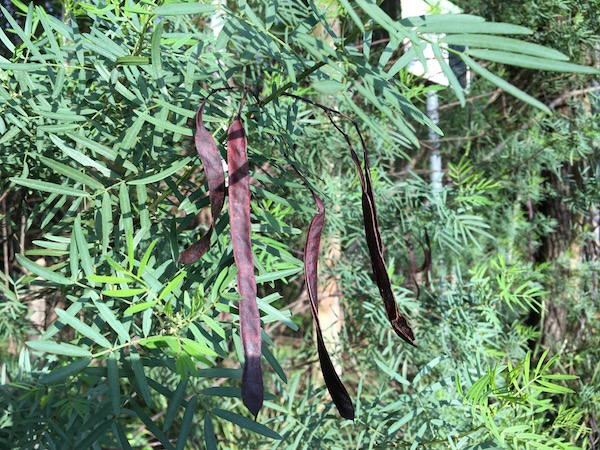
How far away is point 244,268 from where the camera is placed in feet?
0.81

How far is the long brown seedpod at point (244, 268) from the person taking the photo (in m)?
0.24

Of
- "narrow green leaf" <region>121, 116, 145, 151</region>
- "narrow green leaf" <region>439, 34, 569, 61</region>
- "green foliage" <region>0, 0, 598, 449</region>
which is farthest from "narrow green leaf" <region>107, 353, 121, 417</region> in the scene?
"narrow green leaf" <region>439, 34, 569, 61</region>

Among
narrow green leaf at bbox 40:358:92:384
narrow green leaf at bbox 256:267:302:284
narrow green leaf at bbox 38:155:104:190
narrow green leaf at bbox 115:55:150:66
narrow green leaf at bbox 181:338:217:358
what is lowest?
narrow green leaf at bbox 40:358:92:384

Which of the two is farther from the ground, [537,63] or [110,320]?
[537,63]

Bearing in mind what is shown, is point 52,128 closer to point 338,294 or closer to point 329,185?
point 329,185

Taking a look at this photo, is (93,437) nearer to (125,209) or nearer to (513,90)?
(125,209)

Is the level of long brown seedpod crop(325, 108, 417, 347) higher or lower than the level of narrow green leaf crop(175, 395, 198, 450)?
higher

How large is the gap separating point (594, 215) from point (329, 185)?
0.86 metres

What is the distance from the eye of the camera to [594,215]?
52.0 inches

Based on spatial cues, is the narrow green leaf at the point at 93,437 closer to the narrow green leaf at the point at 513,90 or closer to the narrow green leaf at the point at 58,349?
the narrow green leaf at the point at 58,349

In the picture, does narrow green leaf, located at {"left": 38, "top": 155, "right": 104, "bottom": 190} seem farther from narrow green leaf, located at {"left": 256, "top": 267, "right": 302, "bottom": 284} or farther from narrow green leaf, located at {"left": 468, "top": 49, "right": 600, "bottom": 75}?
narrow green leaf, located at {"left": 468, "top": 49, "right": 600, "bottom": 75}

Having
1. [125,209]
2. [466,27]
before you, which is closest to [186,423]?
[125,209]

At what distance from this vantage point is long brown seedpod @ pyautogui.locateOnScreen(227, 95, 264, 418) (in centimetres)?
24

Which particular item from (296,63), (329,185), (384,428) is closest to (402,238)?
(329,185)
